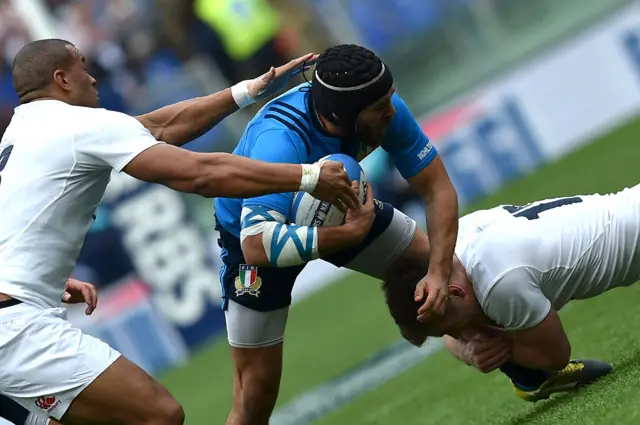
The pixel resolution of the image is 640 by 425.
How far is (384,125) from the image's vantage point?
556 centimetres

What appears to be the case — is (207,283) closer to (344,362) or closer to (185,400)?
(185,400)

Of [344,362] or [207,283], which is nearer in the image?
[344,362]

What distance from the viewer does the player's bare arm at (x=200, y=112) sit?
20.3ft

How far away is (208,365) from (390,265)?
659 centimetres

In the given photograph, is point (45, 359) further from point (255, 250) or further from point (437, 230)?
point (437, 230)

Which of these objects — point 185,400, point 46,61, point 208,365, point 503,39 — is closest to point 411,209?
point 503,39

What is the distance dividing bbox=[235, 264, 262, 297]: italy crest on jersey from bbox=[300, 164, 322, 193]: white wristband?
129 cm

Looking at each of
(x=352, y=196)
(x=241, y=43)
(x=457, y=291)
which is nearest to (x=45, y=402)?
(x=352, y=196)

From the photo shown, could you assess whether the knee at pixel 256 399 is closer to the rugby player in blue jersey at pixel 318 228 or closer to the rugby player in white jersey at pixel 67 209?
the rugby player in blue jersey at pixel 318 228

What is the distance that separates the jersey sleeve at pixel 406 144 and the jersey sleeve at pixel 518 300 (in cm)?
100

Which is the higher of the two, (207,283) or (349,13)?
(349,13)

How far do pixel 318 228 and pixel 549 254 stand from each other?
3.36ft

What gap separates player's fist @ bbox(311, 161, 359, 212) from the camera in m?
4.78

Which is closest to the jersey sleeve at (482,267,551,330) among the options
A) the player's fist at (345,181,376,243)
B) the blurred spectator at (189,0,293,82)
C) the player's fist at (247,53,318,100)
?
the player's fist at (345,181,376,243)
